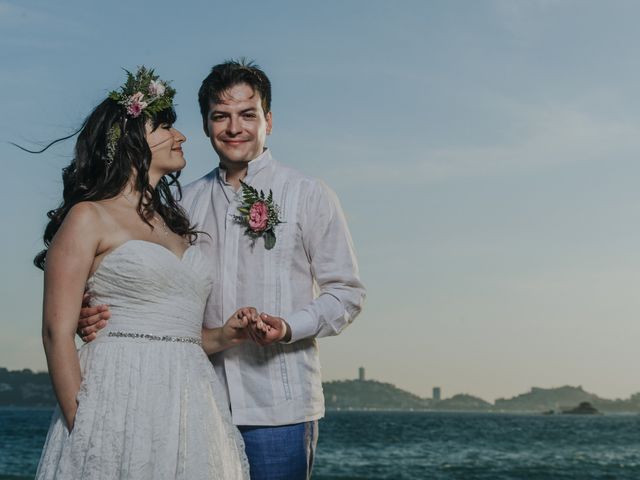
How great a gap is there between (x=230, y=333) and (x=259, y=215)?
561mm

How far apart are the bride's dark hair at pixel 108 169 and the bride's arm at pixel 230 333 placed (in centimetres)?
50

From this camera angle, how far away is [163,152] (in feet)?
13.7

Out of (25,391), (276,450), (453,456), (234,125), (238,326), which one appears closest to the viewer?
(238,326)

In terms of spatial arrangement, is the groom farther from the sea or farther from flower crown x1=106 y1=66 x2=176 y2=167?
the sea

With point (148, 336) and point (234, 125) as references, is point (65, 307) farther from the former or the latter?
point (234, 125)

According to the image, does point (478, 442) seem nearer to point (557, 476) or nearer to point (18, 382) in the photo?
point (557, 476)

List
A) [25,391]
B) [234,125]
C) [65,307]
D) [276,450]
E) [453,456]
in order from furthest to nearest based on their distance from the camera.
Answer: [25,391], [453,456], [234,125], [276,450], [65,307]

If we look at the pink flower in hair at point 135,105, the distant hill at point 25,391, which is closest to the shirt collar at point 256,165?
the pink flower in hair at point 135,105

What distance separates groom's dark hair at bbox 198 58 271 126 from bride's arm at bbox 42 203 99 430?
1.02 meters

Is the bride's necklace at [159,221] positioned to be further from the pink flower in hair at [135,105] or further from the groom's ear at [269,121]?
the groom's ear at [269,121]

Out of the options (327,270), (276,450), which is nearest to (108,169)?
(327,270)

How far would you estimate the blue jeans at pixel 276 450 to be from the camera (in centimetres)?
402

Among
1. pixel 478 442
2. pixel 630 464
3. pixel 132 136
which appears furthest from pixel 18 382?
pixel 132 136

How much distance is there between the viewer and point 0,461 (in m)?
36.7
